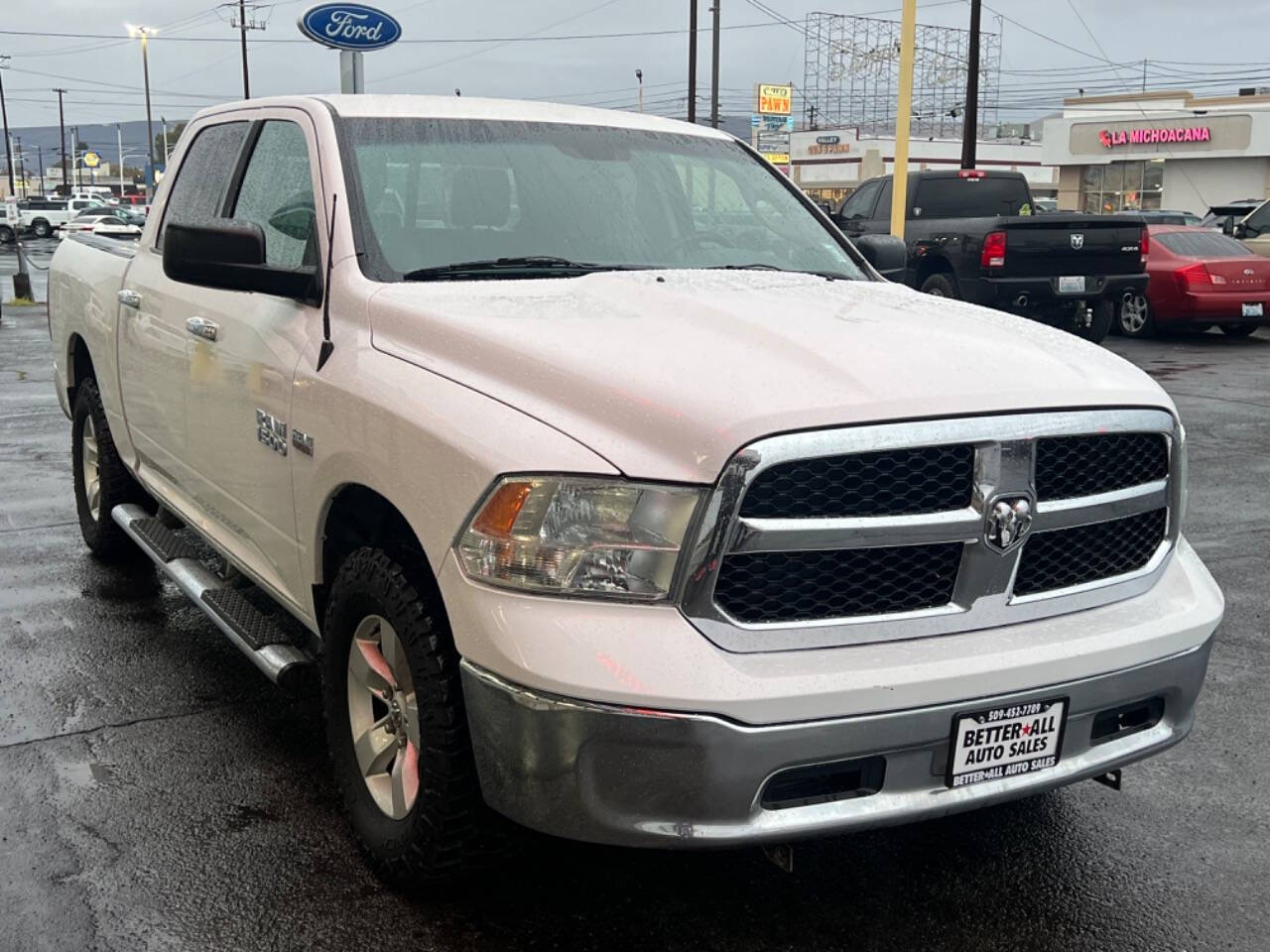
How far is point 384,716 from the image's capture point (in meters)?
3.30

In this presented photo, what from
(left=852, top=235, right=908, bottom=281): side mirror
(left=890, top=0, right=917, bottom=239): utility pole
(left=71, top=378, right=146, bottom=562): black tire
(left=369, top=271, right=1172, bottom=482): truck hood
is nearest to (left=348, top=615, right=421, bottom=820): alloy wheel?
(left=369, top=271, right=1172, bottom=482): truck hood

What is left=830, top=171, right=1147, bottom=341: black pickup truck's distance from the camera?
45.8 ft

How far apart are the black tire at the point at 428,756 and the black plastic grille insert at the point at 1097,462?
1.31 meters

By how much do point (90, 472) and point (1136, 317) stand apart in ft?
46.2

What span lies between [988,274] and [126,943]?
1246 cm

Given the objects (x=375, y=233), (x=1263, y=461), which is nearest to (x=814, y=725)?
(x=375, y=233)

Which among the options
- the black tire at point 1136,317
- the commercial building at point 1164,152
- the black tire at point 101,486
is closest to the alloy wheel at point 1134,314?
the black tire at point 1136,317

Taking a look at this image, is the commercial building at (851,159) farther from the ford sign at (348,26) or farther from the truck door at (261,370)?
the truck door at (261,370)

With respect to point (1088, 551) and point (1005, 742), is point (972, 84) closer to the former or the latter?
point (1088, 551)

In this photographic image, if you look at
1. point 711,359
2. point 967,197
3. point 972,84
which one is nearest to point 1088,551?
point 711,359

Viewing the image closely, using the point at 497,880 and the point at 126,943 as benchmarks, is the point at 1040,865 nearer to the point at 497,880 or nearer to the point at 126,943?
the point at 497,880

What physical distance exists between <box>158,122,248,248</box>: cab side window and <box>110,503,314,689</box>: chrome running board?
3.66ft

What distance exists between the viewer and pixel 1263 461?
907 cm

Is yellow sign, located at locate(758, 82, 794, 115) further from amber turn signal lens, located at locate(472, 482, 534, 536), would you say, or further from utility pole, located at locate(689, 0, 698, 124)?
amber turn signal lens, located at locate(472, 482, 534, 536)
